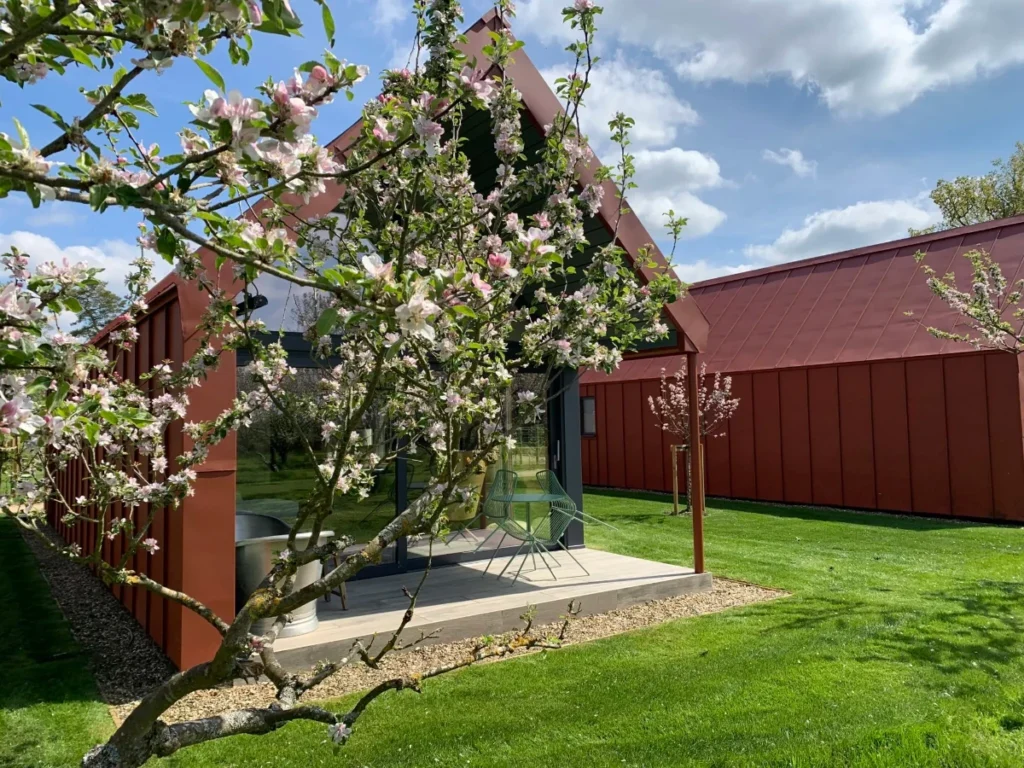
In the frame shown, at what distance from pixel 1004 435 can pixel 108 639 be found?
11.4 meters

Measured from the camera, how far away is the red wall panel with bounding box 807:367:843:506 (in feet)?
40.4

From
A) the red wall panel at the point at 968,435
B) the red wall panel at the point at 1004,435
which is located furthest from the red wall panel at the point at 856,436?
the red wall panel at the point at 1004,435

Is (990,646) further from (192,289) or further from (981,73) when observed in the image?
(981,73)

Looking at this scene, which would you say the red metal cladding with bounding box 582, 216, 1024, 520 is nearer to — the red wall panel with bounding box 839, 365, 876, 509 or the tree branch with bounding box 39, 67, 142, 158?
the red wall panel with bounding box 839, 365, 876, 509

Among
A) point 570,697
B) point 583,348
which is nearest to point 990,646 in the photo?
point 570,697

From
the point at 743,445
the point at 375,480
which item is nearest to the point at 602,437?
the point at 743,445

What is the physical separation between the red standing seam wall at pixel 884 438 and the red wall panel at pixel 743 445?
2 cm

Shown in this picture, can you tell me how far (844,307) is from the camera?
539 inches

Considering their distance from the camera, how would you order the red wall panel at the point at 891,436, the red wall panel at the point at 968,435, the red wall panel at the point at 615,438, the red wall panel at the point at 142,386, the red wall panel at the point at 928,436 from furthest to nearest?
the red wall panel at the point at 615,438, the red wall panel at the point at 891,436, the red wall panel at the point at 928,436, the red wall panel at the point at 968,435, the red wall panel at the point at 142,386

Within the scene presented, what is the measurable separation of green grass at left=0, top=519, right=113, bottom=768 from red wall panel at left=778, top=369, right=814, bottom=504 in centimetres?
1132

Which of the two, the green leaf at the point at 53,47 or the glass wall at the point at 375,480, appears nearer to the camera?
the green leaf at the point at 53,47

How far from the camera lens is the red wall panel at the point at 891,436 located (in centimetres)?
1148

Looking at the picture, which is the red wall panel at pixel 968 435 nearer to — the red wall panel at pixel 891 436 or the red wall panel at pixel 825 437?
the red wall panel at pixel 891 436

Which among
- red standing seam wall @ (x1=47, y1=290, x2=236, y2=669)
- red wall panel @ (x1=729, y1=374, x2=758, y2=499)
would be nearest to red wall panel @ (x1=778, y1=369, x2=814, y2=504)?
red wall panel @ (x1=729, y1=374, x2=758, y2=499)
